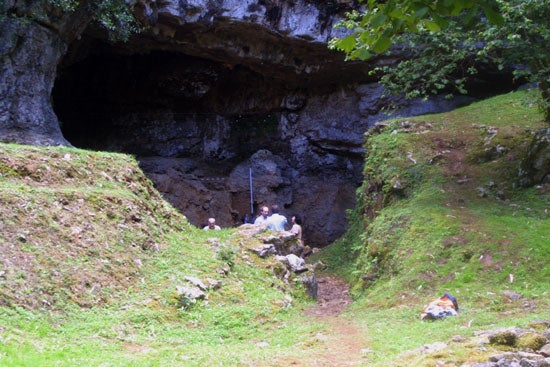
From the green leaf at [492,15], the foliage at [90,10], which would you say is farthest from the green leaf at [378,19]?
the foliage at [90,10]

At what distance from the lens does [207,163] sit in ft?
72.9

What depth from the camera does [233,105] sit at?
23.1 m

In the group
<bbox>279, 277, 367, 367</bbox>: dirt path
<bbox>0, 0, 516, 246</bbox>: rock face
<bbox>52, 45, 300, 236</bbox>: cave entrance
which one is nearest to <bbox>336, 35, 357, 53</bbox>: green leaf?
<bbox>279, 277, 367, 367</bbox>: dirt path

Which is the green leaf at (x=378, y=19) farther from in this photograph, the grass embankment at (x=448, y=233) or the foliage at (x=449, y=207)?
the foliage at (x=449, y=207)

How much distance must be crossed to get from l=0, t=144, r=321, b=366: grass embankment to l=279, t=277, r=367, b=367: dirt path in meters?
0.32

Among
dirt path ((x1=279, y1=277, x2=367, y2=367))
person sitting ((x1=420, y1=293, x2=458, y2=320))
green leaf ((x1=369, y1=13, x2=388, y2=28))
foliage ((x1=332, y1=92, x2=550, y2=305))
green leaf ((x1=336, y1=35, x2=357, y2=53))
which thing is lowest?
dirt path ((x1=279, y1=277, x2=367, y2=367))

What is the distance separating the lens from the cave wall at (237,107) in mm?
18562

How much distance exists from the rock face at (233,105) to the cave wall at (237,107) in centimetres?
4

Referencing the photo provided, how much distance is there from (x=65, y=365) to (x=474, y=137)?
11994 millimetres

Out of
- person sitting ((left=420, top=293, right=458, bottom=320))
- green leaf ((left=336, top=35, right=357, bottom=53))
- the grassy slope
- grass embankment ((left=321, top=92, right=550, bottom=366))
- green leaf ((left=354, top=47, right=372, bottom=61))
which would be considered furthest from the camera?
person sitting ((left=420, top=293, right=458, bottom=320))

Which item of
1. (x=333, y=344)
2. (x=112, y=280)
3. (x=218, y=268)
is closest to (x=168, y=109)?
(x=218, y=268)

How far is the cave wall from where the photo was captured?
18.6 meters

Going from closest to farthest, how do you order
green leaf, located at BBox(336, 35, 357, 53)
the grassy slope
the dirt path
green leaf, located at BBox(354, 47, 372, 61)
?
green leaf, located at BBox(336, 35, 357, 53)
green leaf, located at BBox(354, 47, 372, 61)
the dirt path
the grassy slope

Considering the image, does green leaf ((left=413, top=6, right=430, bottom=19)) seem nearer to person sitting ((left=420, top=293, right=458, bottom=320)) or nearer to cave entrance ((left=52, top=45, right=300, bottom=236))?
person sitting ((left=420, top=293, right=458, bottom=320))
